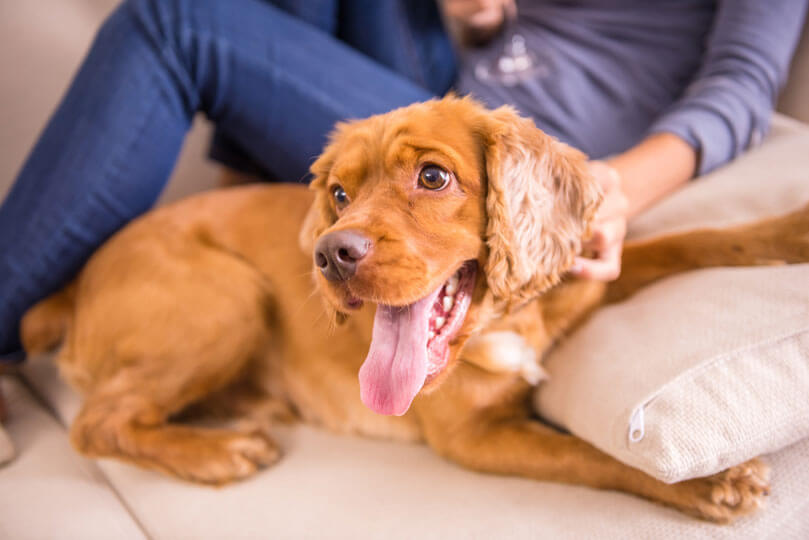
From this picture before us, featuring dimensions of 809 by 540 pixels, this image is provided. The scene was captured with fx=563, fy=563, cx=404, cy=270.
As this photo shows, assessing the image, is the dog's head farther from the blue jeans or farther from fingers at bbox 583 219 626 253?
the blue jeans

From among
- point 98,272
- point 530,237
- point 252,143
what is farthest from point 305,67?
point 530,237

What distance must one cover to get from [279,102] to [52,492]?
128 cm

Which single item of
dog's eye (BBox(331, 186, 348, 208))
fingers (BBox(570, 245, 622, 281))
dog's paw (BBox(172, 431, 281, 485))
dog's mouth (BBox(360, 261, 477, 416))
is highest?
dog's eye (BBox(331, 186, 348, 208))

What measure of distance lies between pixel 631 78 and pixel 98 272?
6.30ft

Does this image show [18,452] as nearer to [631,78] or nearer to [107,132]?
[107,132]

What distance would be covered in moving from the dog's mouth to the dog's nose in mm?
175

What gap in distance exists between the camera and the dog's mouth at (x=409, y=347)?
3.62 ft

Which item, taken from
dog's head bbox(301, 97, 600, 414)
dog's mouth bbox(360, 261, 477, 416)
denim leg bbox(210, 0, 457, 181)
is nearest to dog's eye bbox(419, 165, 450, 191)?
dog's head bbox(301, 97, 600, 414)

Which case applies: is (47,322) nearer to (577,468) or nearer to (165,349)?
(165,349)

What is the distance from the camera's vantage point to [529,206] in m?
1.20

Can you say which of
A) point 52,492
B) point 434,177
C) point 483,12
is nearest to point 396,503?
point 434,177

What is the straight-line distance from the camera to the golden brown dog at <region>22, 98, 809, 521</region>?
1.12 meters

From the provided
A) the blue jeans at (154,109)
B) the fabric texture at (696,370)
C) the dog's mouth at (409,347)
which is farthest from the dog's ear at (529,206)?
the blue jeans at (154,109)

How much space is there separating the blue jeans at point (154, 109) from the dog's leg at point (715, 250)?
0.88 m
